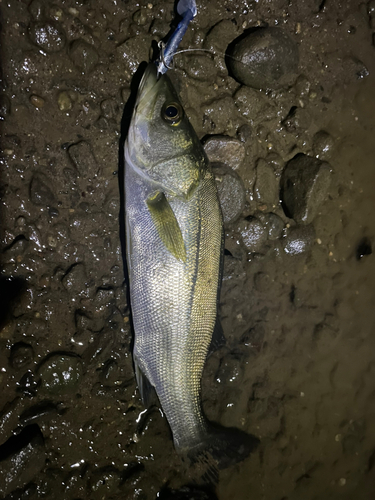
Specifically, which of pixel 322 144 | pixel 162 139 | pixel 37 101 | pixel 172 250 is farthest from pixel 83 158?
pixel 322 144

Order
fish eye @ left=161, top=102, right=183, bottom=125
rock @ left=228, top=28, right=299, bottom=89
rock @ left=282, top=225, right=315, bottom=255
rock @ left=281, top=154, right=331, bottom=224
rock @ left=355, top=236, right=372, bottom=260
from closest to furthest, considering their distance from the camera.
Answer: fish eye @ left=161, top=102, right=183, bottom=125 → rock @ left=228, top=28, right=299, bottom=89 → rock @ left=281, top=154, right=331, bottom=224 → rock @ left=282, top=225, right=315, bottom=255 → rock @ left=355, top=236, right=372, bottom=260

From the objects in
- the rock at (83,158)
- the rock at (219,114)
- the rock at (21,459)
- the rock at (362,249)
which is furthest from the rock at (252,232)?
the rock at (21,459)

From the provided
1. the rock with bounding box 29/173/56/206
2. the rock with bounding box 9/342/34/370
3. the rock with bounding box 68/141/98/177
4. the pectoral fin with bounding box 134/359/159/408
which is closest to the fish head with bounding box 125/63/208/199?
the rock with bounding box 68/141/98/177

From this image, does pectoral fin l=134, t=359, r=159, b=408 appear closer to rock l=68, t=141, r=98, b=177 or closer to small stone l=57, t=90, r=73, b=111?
rock l=68, t=141, r=98, b=177

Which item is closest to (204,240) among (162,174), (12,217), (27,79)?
(162,174)

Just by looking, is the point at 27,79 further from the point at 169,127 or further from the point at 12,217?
the point at 169,127

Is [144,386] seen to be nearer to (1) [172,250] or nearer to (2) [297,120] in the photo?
(1) [172,250]
